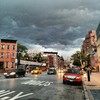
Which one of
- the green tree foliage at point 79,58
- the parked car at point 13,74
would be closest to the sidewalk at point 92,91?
the parked car at point 13,74

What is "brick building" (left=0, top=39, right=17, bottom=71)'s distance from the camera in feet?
237

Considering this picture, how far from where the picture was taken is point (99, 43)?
191ft

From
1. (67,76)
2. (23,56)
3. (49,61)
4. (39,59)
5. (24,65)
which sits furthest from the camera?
(49,61)

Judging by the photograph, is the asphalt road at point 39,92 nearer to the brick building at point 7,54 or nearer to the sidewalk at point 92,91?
the sidewalk at point 92,91

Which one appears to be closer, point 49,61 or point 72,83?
point 72,83

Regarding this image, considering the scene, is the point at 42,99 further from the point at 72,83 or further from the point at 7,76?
the point at 7,76

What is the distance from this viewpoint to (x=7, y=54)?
7281 centimetres

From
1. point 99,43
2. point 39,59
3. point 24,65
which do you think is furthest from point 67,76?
point 39,59

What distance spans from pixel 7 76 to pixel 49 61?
12250 cm

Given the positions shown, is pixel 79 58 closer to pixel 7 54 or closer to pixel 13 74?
pixel 7 54

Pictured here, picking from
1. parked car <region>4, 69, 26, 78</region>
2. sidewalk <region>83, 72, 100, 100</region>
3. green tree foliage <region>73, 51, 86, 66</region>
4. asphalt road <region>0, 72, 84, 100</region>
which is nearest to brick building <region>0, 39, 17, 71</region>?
green tree foliage <region>73, 51, 86, 66</region>

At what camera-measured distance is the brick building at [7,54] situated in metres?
72.1

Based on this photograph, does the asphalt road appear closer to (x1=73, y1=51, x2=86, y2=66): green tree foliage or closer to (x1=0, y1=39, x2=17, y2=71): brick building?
(x1=0, y1=39, x2=17, y2=71): brick building

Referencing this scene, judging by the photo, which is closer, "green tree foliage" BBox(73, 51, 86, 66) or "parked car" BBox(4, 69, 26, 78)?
"parked car" BBox(4, 69, 26, 78)
